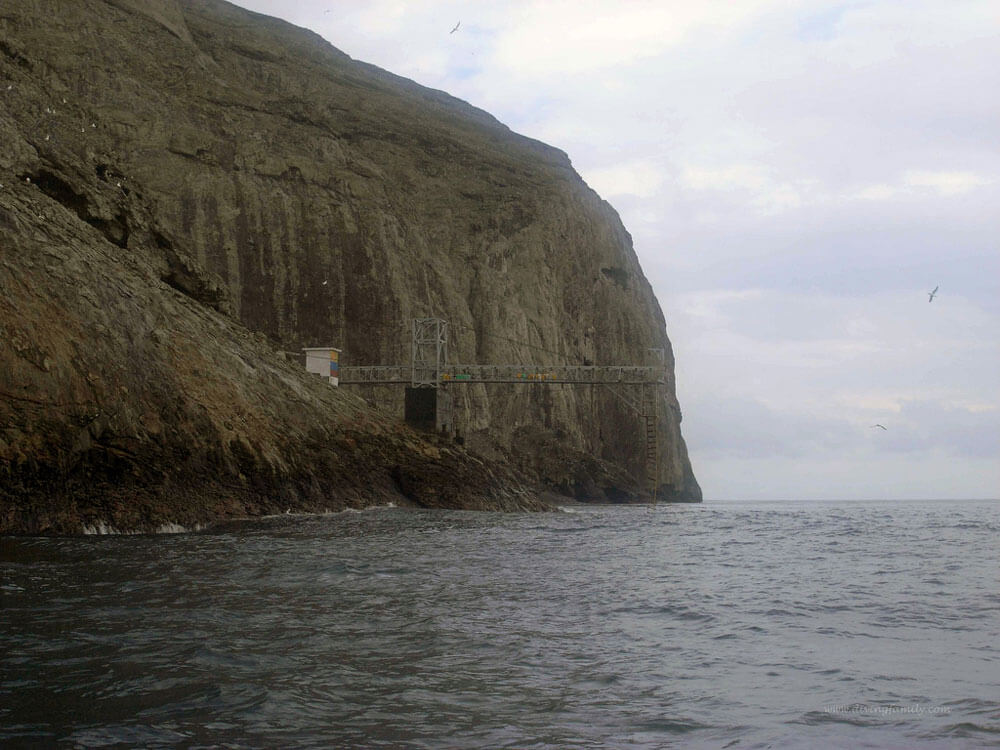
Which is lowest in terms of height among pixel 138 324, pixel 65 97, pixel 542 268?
pixel 138 324

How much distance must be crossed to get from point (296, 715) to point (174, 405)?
62.4 feet

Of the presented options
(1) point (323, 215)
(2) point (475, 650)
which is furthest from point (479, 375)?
(2) point (475, 650)

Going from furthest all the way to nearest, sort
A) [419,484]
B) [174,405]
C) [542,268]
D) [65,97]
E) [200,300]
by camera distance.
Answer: [542,268] → [65,97] → [200,300] → [419,484] → [174,405]

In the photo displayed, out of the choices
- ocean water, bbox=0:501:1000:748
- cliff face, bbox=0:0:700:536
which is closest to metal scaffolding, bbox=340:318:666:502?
cliff face, bbox=0:0:700:536

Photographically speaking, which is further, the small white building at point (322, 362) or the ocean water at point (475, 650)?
the small white building at point (322, 362)

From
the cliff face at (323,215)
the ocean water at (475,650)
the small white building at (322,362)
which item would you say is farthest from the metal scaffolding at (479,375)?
the ocean water at (475,650)

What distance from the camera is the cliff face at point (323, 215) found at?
3894cm

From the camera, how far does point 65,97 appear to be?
221ft

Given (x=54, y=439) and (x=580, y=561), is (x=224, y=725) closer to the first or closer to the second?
(x=580, y=561)

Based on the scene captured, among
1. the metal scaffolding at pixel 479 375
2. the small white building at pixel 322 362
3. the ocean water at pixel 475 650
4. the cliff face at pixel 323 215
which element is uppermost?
the cliff face at pixel 323 215

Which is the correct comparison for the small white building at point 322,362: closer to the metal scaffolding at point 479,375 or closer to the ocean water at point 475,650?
the metal scaffolding at point 479,375

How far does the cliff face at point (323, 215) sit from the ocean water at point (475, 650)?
15.4 metres

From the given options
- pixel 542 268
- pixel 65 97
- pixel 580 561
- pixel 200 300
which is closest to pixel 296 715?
pixel 580 561

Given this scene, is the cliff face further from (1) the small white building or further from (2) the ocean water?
(2) the ocean water
